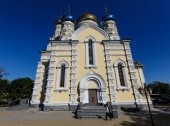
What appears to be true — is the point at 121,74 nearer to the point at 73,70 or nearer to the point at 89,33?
the point at 73,70

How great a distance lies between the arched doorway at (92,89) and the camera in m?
18.3

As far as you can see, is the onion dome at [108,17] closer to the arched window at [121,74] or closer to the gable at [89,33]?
the gable at [89,33]

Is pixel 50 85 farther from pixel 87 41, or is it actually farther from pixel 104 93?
pixel 87 41

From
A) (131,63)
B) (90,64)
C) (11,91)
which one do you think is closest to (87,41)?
(90,64)

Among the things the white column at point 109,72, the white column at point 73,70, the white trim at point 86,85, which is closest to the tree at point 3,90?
the white column at point 73,70

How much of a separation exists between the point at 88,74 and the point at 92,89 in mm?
2109

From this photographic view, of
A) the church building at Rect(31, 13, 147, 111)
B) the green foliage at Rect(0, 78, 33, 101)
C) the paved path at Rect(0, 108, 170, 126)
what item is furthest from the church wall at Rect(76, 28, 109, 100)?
the green foliage at Rect(0, 78, 33, 101)

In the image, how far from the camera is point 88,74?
19.2 m

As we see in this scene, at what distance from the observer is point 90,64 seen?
20250 mm

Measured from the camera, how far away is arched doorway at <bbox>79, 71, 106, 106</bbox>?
18266 mm

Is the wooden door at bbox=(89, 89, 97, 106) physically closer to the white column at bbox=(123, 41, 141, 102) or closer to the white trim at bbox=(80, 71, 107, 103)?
the white trim at bbox=(80, 71, 107, 103)

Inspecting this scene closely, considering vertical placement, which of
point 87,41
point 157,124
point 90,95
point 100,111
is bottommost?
point 157,124

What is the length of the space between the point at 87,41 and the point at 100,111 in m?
11.4

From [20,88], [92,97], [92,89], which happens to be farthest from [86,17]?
[20,88]
